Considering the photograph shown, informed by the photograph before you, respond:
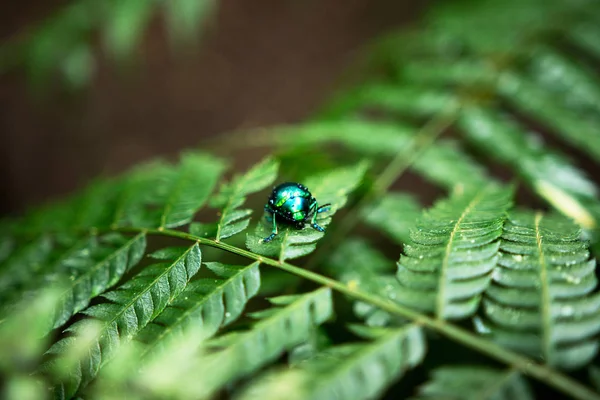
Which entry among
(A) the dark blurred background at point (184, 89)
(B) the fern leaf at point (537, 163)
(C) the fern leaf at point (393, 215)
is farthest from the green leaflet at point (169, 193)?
(A) the dark blurred background at point (184, 89)

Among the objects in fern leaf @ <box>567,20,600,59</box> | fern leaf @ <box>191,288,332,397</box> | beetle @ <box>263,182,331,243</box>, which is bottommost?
fern leaf @ <box>191,288,332,397</box>

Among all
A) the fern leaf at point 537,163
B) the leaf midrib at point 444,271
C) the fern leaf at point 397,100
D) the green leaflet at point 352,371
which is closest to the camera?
the green leaflet at point 352,371

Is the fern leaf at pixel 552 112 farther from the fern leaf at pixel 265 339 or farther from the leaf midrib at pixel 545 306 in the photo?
the fern leaf at pixel 265 339

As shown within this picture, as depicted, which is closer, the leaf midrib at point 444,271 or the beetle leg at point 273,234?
the leaf midrib at point 444,271

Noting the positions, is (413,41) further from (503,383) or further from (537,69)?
(503,383)

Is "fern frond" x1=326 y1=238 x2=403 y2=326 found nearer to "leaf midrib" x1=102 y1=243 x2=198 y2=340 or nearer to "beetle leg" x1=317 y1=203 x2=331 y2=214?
"beetle leg" x1=317 y1=203 x2=331 y2=214

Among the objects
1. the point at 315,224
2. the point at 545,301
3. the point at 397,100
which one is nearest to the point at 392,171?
the point at 397,100

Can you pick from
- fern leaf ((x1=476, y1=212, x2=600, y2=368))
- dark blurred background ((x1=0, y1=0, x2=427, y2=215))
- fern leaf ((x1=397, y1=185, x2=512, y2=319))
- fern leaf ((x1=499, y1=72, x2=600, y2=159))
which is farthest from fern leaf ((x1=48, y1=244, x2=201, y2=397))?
dark blurred background ((x1=0, y1=0, x2=427, y2=215))
